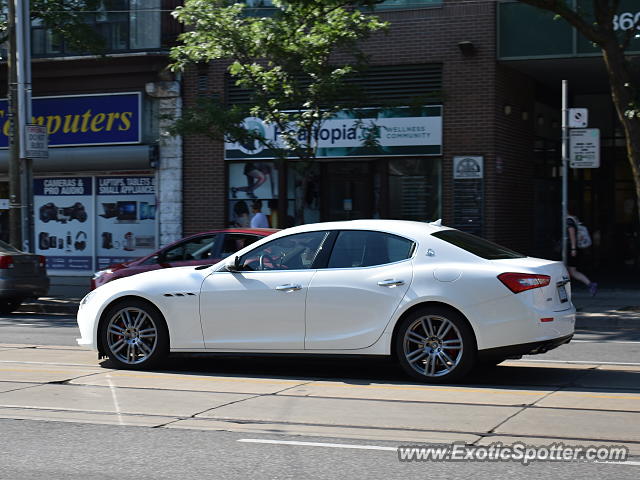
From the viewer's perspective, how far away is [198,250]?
14.9m

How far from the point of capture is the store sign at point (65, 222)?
944 inches

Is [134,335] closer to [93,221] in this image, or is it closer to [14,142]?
[14,142]

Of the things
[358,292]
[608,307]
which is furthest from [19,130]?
[358,292]

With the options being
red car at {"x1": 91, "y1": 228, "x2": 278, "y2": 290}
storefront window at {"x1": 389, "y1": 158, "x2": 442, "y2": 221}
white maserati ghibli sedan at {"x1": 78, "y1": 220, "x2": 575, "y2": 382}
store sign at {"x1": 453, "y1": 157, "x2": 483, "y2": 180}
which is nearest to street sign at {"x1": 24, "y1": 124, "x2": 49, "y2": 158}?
red car at {"x1": 91, "y1": 228, "x2": 278, "y2": 290}

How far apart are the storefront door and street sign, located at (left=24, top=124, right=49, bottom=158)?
616cm

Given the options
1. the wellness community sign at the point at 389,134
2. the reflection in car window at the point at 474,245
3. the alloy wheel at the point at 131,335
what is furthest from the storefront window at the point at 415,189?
the alloy wheel at the point at 131,335

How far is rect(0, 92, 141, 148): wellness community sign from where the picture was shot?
75.6 feet

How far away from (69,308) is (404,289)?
35.8 feet

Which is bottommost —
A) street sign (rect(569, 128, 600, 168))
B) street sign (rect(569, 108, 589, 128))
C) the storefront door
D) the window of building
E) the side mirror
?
the side mirror

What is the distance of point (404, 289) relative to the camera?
8750 mm

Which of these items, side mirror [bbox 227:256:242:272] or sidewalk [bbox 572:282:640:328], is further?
sidewalk [bbox 572:282:640:328]

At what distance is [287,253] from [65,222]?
52.8 feet

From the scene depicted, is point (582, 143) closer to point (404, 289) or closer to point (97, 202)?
point (404, 289)

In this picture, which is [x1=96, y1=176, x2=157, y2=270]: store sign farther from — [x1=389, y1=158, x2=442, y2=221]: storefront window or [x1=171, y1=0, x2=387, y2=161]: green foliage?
[x1=389, y1=158, x2=442, y2=221]: storefront window
